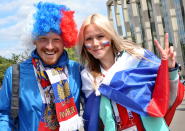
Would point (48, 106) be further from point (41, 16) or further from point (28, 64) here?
point (41, 16)

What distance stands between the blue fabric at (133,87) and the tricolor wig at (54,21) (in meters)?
0.71

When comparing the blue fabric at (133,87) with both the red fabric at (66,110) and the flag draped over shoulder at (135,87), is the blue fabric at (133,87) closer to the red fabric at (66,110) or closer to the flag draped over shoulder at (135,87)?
the flag draped over shoulder at (135,87)

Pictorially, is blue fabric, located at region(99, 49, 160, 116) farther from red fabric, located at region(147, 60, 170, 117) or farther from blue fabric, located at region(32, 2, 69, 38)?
blue fabric, located at region(32, 2, 69, 38)

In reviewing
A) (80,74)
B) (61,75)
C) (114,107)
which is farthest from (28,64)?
(114,107)

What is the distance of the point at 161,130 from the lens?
2.83 m

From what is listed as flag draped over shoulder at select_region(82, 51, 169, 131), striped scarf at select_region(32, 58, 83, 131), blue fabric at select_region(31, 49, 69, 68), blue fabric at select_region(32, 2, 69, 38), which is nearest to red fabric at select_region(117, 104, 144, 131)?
flag draped over shoulder at select_region(82, 51, 169, 131)

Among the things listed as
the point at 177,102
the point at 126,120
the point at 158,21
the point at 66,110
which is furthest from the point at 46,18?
the point at 158,21

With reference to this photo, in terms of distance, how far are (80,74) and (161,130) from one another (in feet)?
3.59

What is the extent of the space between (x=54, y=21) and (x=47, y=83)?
2.21 feet

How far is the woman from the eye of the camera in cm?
281

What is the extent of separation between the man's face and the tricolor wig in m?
0.05

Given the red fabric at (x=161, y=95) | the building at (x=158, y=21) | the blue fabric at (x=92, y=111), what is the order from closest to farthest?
the red fabric at (x=161, y=95) < the blue fabric at (x=92, y=111) < the building at (x=158, y=21)

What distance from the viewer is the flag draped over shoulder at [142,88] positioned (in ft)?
9.16

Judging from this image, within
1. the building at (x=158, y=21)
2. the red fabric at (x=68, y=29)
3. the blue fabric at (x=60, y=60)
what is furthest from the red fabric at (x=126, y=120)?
the building at (x=158, y=21)
